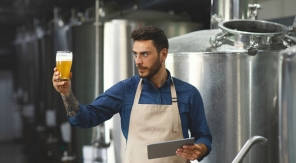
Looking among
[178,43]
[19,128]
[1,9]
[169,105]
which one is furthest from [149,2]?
[19,128]

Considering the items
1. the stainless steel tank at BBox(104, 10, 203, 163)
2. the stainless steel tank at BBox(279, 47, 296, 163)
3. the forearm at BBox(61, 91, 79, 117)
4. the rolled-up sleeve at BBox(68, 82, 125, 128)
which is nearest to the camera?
the stainless steel tank at BBox(279, 47, 296, 163)

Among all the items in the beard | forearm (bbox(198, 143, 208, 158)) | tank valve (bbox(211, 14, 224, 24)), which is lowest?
forearm (bbox(198, 143, 208, 158))

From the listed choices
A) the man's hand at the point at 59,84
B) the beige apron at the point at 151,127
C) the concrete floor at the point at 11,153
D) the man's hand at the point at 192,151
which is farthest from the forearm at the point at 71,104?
the concrete floor at the point at 11,153

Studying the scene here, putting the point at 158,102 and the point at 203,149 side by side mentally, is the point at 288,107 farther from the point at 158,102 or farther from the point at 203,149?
the point at 158,102

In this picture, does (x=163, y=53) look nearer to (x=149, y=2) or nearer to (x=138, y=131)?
(x=138, y=131)

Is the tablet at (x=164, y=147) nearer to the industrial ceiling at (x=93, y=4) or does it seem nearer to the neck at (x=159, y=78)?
the neck at (x=159, y=78)

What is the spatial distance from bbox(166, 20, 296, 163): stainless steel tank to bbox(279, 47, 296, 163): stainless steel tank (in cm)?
95

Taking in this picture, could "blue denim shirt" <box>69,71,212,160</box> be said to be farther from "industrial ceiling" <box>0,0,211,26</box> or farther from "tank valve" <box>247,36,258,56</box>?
"industrial ceiling" <box>0,0,211,26</box>

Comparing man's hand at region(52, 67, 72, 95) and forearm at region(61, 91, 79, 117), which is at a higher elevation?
man's hand at region(52, 67, 72, 95)

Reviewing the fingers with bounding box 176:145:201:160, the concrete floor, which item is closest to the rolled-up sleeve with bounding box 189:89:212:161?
the fingers with bounding box 176:145:201:160

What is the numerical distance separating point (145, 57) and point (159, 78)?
159 mm

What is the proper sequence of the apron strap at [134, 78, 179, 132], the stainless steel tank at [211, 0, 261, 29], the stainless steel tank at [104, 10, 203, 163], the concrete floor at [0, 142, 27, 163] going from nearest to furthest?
the apron strap at [134, 78, 179, 132], the stainless steel tank at [211, 0, 261, 29], the stainless steel tank at [104, 10, 203, 163], the concrete floor at [0, 142, 27, 163]

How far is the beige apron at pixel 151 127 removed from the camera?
2486 millimetres

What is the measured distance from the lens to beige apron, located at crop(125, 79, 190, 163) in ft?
8.16
